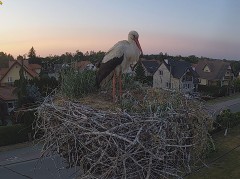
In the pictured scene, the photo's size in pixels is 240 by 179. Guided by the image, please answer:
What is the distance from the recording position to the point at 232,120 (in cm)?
3059

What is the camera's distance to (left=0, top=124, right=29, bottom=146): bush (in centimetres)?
2717

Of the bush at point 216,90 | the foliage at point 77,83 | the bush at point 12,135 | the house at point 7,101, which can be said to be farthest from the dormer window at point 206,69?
the foliage at point 77,83

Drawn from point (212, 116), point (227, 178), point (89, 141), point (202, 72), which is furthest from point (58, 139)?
point (202, 72)

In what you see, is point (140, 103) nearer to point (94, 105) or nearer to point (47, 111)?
point (94, 105)

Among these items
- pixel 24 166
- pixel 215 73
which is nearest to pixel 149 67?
pixel 215 73

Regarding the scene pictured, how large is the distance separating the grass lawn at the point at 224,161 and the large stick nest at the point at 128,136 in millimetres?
12366

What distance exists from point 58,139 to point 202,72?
71189 millimetres

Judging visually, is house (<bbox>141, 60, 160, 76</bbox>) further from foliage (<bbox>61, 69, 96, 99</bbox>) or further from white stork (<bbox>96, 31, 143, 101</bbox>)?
white stork (<bbox>96, 31, 143, 101</bbox>)

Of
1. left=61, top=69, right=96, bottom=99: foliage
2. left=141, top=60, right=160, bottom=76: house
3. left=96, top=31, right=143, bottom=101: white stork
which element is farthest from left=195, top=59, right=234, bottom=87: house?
left=96, top=31, right=143, bottom=101: white stork

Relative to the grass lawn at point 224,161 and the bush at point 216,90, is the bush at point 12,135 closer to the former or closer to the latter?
the grass lawn at point 224,161

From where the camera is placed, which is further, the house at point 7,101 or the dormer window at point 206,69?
the dormer window at point 206,69

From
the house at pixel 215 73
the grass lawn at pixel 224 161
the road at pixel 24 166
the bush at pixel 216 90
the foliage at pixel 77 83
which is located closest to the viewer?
the foliage at pixel 77 83

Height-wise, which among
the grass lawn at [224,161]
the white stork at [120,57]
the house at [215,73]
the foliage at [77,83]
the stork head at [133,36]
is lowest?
the grass lawn at [224,161]

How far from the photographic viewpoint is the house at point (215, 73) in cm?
7031
